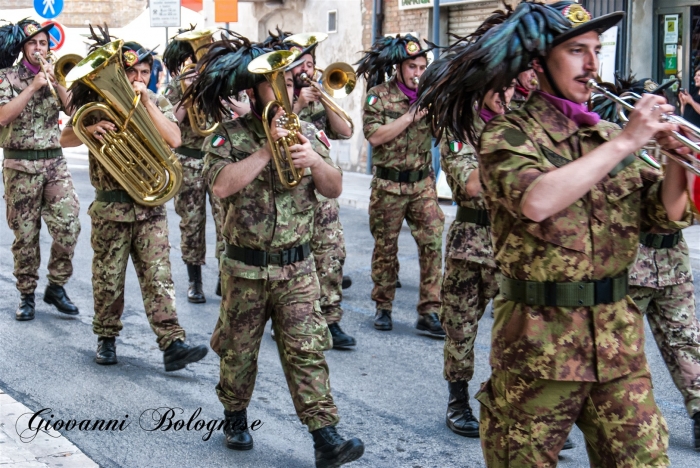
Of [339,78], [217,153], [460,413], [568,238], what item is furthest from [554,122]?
[339,78]

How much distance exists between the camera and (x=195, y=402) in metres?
6.09

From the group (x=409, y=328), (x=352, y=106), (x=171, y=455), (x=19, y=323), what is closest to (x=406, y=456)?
(x=171, y=455)

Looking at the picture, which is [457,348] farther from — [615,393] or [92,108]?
[92,108]

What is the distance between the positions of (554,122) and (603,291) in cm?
58

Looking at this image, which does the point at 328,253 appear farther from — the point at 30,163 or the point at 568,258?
A: the point at 568,258

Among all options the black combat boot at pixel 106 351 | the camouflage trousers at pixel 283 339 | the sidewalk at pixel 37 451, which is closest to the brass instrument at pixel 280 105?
the camouflage trousers at pixel 283 339

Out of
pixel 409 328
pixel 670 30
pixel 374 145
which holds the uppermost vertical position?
pixel 670 30

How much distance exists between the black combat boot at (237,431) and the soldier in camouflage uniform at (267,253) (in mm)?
124

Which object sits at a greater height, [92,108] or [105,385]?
[92,108]

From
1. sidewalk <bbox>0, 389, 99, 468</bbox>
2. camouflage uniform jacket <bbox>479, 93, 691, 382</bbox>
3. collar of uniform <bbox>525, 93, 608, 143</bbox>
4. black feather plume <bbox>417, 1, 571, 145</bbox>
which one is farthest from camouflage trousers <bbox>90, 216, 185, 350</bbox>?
collar of uniform <bbox>525, 93, 608, 143</bbox>

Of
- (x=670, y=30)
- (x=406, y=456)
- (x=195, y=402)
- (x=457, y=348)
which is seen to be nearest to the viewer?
(x=406, y=456)

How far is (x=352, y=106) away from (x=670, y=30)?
6.96 meters

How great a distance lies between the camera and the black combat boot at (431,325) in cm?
764

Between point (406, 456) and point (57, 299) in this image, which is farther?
point (57, 299)
